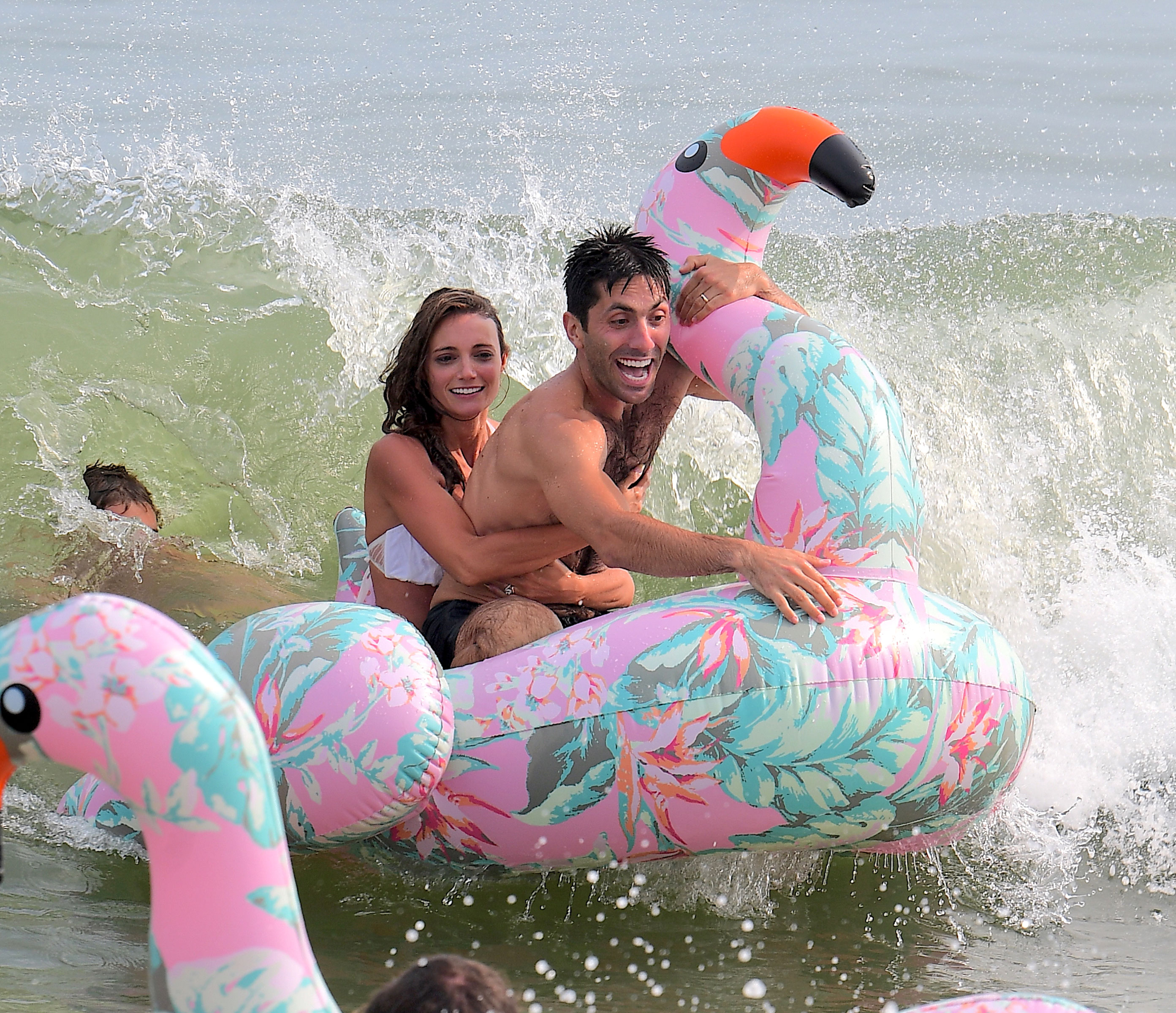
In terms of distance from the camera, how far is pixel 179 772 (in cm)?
185

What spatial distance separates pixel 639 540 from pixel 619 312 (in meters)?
0.57

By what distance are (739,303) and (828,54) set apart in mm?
16132

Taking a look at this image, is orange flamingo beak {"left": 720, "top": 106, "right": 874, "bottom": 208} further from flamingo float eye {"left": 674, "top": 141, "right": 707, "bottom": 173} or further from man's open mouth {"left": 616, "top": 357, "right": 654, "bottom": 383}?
man's open mouth {"left": 616, "top": 357, "right": 654, "bottom": 383}

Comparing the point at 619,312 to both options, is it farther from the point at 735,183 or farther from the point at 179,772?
the point at 179,772

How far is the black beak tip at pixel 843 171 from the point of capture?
3.40 m

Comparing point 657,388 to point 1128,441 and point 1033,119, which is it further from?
point 1033,119

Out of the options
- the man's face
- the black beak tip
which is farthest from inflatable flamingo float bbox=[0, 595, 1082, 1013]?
the black beak tip

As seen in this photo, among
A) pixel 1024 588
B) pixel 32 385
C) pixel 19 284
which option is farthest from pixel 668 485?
pixel 19 284

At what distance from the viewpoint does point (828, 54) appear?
1853cm

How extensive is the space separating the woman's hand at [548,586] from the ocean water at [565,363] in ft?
2.44

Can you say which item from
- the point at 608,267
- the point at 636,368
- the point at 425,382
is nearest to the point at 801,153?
the point at 608,267

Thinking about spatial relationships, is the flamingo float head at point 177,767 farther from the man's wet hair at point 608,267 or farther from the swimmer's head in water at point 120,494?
the swimmer's head in water at point 120,494

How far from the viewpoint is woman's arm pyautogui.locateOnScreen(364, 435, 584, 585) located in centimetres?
363

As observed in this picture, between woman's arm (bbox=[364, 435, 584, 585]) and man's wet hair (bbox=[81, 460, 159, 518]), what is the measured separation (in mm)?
2307
